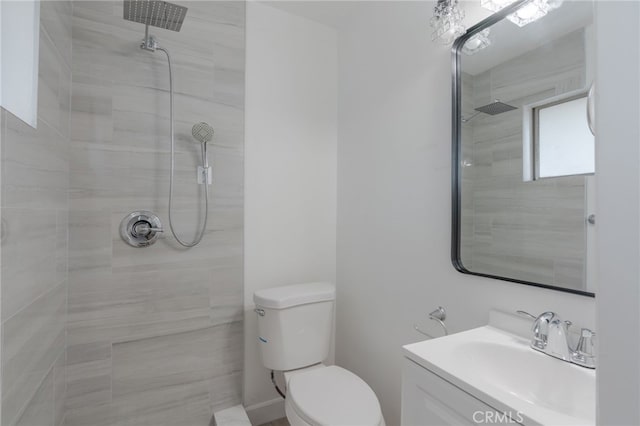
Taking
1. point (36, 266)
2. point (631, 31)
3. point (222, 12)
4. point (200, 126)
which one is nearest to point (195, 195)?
point (200, 126)

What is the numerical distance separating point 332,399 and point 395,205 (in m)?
0.94

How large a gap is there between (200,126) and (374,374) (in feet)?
5.30

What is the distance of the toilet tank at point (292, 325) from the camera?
1.72 meters

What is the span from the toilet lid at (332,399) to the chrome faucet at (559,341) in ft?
2.20

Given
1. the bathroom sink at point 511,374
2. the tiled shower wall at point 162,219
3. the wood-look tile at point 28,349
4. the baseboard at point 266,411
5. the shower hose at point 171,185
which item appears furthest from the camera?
the baseboard at point 266,411

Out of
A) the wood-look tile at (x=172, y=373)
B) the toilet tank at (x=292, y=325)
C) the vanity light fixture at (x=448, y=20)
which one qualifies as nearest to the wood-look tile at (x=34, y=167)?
the wood-look tile at (x=172, y=373)

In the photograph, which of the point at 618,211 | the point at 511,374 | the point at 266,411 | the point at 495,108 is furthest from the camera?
the point at 266,411

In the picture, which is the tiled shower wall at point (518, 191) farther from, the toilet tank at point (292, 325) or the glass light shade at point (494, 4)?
the toilet tank at point (292, 325)

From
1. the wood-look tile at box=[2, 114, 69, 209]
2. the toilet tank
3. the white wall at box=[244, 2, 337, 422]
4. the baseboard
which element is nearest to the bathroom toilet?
the toilet tank

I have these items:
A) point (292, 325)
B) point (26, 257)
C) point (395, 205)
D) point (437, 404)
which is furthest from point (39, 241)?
point (395, 205)

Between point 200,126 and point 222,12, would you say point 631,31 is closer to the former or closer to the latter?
point 200,126

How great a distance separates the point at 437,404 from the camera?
0.89 m

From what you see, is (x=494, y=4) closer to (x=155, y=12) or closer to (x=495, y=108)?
(x=495, y=108)

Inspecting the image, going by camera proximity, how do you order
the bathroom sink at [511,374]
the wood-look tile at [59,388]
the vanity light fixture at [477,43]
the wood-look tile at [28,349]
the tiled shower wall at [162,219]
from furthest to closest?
the tiled shower wall at [162,219]
the wood-look tile at [59,388]
the vanity light fixture at [477,43]
the wood-look tile at [28,349]
the bathroom sink at [511,374]
